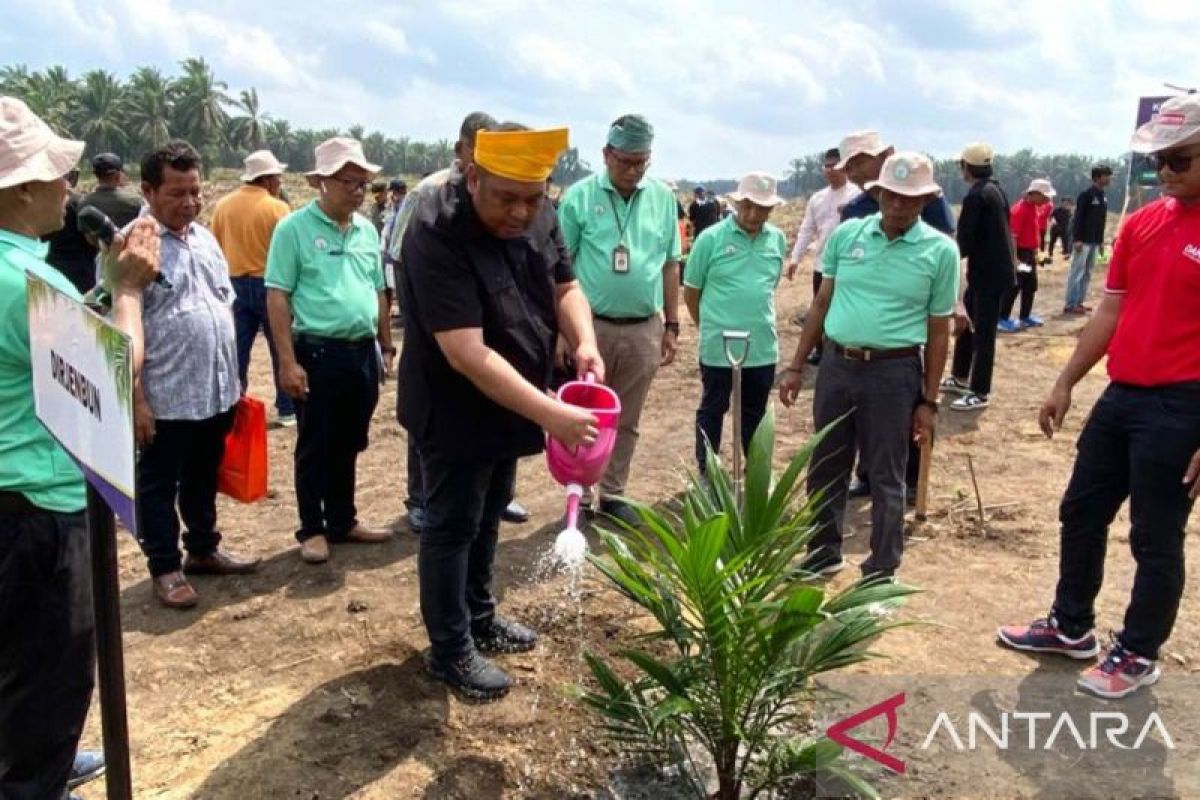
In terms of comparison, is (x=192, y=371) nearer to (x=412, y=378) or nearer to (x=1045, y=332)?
(x=412, y=378)

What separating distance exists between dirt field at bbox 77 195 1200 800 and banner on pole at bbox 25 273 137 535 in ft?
4.85

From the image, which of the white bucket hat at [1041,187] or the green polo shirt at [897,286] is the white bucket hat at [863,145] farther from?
the white bucket hat at [1041,187]

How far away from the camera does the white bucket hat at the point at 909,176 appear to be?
376 cm

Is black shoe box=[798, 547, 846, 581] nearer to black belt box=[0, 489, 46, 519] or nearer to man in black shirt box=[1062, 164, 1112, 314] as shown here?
black belt box=[0, 489, 46, 519]

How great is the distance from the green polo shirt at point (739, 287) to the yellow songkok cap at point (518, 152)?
276cm

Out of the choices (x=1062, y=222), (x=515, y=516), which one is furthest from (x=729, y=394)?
(x=1062, y=222)

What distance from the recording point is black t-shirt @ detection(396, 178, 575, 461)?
8.97 feet

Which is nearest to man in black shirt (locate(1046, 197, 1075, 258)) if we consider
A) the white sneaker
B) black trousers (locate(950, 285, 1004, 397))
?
black trousers (locate(950, 285, 1004, 397))

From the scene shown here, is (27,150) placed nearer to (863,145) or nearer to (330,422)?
(330,422)

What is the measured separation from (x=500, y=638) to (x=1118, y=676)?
2.32 meters

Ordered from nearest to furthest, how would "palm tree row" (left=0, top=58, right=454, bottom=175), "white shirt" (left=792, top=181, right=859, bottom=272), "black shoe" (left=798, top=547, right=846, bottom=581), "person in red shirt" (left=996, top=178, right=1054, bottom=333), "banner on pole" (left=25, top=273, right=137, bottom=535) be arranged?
"banner on pole" (left=25, top=273, right=137, bottom=535) < "black shoe" (left=798, top=547, right=846, bottom=581) < "white shirt" (left=792, top=181, right=859, bottom=272) < "person in red shirt" (left=996, top=178, right=1054, bottom=333) < "palm tree row" (left=0, top=58, right=454, bottom=175)

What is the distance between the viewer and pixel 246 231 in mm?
6453

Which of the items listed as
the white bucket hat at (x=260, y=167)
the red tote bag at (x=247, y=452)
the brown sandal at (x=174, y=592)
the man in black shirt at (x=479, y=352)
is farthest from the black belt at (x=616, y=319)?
the white bucket hat at (x=260, y=167)

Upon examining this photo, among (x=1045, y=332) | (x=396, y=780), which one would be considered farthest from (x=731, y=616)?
(x=1045, y=332)
